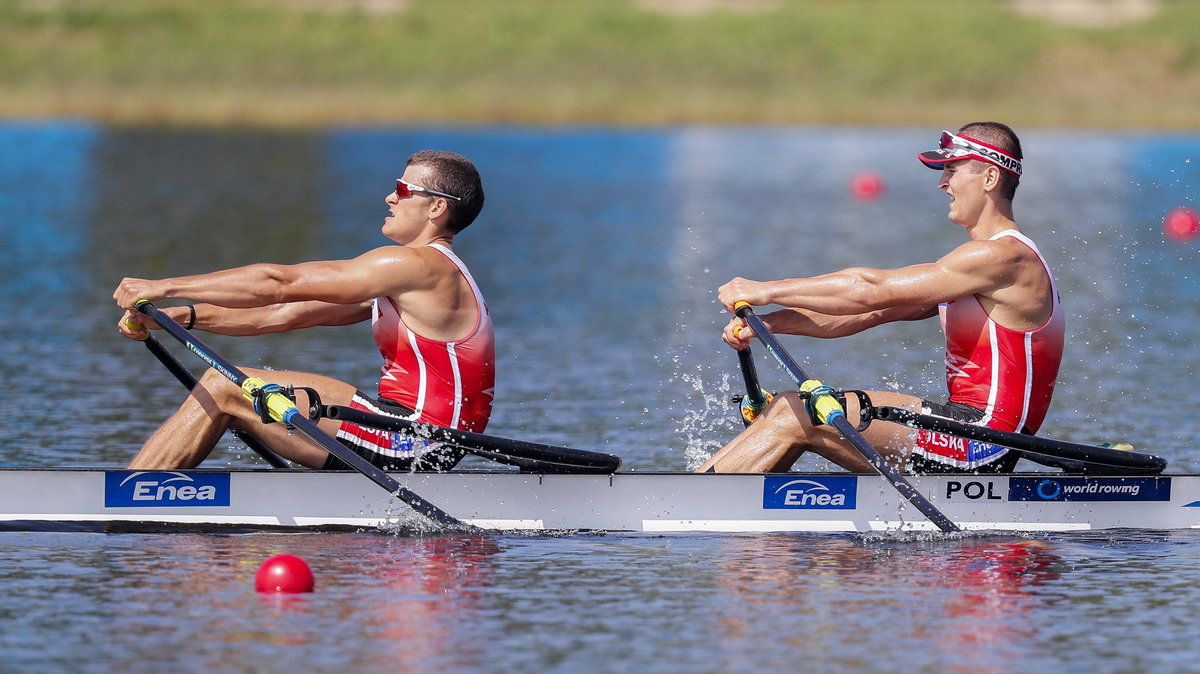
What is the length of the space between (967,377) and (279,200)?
77.5ft

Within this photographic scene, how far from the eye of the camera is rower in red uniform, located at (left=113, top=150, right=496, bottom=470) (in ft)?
29.0

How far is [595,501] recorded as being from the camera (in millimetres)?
9391

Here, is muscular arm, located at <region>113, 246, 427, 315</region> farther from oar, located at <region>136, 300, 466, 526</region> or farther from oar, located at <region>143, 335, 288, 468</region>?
oar, located at <region>143, 335, 288, 468</region>

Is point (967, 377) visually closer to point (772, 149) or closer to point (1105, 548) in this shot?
point (1105, 548)

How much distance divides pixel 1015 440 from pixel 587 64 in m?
48.4

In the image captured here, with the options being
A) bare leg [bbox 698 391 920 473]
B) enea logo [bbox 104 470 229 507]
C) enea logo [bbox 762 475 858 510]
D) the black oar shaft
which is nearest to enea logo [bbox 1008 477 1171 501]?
bare leg [bbox 698 391 920 473]

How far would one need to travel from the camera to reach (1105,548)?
370 inches

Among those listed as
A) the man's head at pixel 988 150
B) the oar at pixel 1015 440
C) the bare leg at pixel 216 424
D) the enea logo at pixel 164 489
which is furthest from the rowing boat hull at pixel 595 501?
the man's head at pixel 988 150

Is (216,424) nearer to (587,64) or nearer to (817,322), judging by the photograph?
(817,322)

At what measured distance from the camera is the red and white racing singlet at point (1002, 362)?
30.3ft

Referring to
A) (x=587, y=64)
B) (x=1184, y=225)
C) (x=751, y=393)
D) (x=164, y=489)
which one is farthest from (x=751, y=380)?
(x=587, y=64)

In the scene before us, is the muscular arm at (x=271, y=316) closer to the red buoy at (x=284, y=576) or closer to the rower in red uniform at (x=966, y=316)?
the red buoy at (x=284, y=576)

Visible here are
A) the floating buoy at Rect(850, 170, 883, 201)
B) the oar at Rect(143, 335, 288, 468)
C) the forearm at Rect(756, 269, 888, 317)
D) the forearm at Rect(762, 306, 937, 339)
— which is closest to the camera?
the forearm at Rect(756, 269, 888, 317)

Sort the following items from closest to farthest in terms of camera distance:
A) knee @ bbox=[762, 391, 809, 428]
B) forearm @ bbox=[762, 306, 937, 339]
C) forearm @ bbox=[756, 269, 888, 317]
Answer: forearm @ bbox=[756, 269, 888, 317] → knee @ bbox=[762, 391, 809, 428] → forearm @ bbox=[762, 306, 937, 339]
